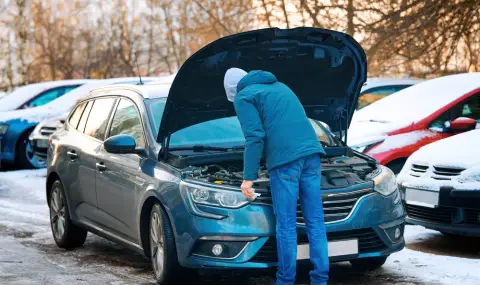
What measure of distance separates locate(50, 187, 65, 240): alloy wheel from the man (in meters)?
3.14

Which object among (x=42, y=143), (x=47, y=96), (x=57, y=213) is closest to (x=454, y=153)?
(x=57, y=213)

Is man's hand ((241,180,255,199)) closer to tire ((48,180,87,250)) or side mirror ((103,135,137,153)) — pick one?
side mirror ((103,135,137,153))

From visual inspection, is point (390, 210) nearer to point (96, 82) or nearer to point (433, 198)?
point (433, 198)

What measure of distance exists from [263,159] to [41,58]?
106ft

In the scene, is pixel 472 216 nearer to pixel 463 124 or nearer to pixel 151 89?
pixel 463 124

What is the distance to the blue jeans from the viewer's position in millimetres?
6273

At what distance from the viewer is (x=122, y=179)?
7.51 metres

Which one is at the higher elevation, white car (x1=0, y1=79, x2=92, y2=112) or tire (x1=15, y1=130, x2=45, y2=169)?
white car (x1=0, y1=79, x2=92, y2=112)

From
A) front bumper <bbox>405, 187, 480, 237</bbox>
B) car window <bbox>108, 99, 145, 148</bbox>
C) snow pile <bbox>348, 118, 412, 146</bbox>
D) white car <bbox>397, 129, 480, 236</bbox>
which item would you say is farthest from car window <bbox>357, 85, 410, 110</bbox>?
car window <bbox>108, 99, 145, 148</bbox>

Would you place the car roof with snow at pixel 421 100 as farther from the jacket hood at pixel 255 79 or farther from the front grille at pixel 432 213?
the jacket hood at pixel 255 79

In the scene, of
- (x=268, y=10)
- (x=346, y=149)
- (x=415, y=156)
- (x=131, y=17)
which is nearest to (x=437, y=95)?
(x=415, y=156)

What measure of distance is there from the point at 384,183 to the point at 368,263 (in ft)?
2.47

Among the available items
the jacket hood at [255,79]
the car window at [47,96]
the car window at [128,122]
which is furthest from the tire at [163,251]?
the car window at [47,96]

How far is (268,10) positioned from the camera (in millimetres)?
21328
